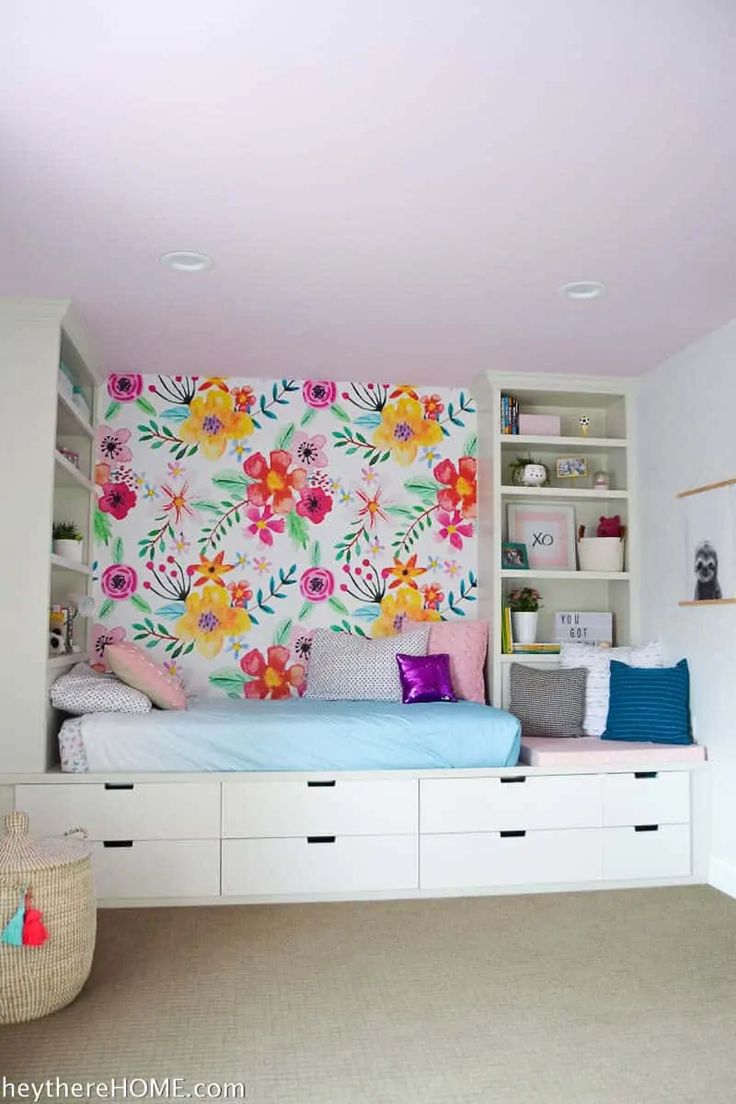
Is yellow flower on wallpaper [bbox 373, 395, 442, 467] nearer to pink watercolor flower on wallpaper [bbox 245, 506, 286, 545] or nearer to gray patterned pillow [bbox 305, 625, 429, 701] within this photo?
pink watercolor flower on wallpaper [bbox 245, 506, 286, 545]

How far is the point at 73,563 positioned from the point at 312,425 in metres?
1.43

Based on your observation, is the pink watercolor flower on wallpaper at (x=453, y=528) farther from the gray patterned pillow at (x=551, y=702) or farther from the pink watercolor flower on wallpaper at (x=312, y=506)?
the gray patterned pillow at (x=551, y=702)

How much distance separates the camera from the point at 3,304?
3586 mm

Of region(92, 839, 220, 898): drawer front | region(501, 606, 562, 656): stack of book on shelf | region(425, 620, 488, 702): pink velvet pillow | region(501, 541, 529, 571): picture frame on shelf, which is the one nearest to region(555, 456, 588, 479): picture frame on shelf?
region(501, 541, 529, 571): picture frame on shelf

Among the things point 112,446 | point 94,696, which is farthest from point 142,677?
point 112,446

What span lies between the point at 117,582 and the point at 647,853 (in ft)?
8.98

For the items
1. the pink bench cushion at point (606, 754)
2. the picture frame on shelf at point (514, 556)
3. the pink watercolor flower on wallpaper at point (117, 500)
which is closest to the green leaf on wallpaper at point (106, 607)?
the pink watercolor flower on wallpaper at point (117, 500)

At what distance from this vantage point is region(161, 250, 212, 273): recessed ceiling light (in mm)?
3123

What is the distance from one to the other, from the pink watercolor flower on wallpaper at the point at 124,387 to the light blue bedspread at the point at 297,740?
171 cm

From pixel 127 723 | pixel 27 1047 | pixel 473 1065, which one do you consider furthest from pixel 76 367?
pixel 473 1065

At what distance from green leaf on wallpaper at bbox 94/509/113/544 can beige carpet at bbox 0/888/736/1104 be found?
188 centimetres

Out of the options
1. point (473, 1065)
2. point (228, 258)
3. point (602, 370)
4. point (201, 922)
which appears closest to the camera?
point (473, 1065)

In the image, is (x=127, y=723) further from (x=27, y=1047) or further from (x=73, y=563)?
(x=27, y=1047)

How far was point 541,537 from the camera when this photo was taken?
16.1 feet
